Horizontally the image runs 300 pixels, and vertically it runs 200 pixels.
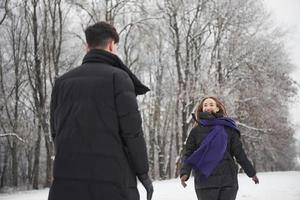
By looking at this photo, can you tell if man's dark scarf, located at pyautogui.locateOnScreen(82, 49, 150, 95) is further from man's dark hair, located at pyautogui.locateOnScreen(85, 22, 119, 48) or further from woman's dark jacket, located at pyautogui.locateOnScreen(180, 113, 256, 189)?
woman's dark jacket, located at pyautogui.locateOnScreen(180, 113, 256, 189)

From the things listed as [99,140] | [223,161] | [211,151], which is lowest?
[223,161]

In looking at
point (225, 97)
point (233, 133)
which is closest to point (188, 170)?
point (233, 133)

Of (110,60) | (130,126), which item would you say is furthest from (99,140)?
(110,60)

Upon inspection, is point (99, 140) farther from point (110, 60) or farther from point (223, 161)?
point (223, 161)

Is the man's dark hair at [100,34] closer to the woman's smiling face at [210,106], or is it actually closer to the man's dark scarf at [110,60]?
the man's dark scarf at [110,60]

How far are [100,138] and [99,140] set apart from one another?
0.05 ft

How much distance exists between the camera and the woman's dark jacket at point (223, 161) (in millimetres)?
5832

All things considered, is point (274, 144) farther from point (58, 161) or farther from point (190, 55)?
point (58, 161)

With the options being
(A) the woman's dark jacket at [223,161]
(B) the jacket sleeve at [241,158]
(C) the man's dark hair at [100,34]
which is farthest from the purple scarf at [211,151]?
(C) the man's dark hair at [100,34]

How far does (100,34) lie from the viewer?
3.52m

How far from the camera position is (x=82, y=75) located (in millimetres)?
3391

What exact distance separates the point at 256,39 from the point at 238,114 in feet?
15.8

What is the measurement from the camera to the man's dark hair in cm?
350

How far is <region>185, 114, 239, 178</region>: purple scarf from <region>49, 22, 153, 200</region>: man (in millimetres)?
2722
